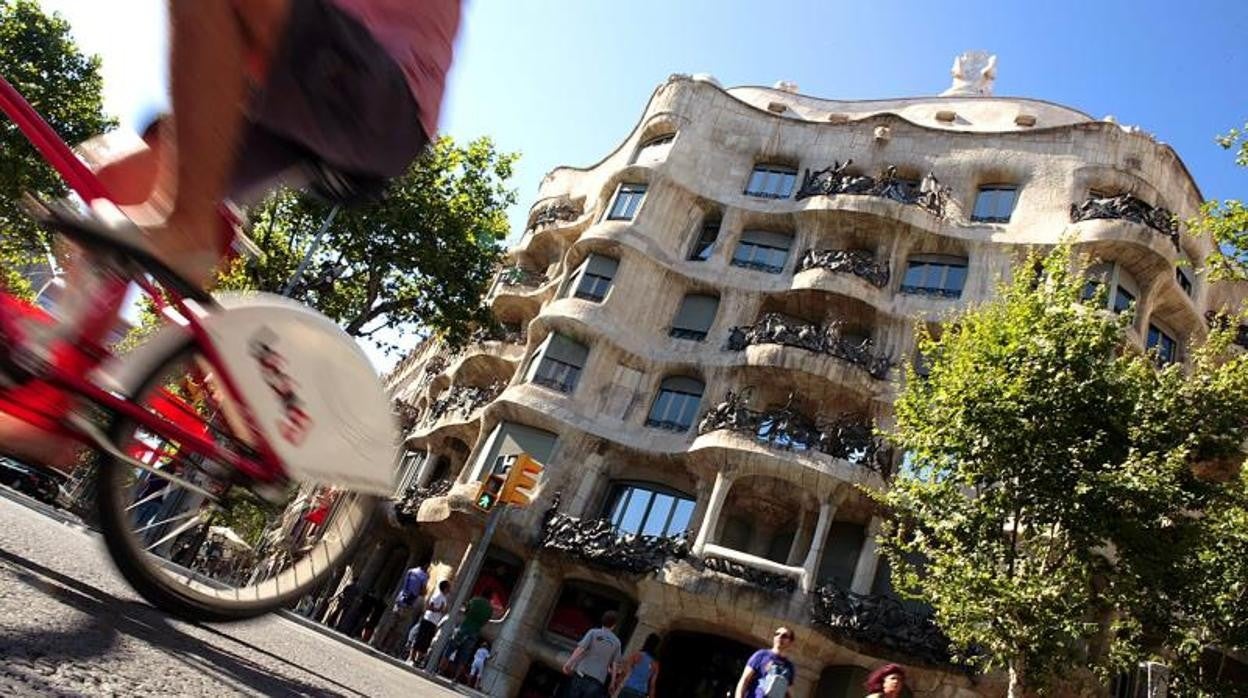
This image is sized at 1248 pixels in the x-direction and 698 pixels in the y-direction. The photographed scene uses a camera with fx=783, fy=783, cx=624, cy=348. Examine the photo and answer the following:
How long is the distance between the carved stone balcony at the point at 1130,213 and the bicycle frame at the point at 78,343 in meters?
24.5

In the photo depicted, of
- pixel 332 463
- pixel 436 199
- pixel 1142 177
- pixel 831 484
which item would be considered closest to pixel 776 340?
pixel 831 484

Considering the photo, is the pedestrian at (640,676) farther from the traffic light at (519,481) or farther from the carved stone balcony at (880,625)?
the carved stone balcony at (880,625)

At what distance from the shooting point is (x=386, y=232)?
21422mm

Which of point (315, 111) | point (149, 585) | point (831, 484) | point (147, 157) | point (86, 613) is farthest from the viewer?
point (831, 484)

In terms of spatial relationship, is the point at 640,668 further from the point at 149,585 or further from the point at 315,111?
the point at 315,111

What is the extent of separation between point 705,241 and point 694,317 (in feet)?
10.1

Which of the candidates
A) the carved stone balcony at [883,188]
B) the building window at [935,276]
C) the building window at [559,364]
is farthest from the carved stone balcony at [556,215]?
the building window at [935,276]

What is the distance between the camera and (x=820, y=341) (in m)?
21.4

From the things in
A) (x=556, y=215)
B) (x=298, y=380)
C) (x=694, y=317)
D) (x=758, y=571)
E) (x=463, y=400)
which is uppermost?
(x=556, y=215)

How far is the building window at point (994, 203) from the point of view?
2364 centimetres

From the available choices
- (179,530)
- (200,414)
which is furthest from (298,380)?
(179,530)

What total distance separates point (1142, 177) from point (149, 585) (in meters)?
27.2

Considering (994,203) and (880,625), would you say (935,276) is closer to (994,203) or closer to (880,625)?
(994,203)

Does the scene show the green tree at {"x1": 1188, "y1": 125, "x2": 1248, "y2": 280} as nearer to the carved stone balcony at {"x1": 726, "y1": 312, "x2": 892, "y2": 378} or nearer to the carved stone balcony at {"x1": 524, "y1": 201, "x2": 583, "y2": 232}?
the carved stone balcony at {"x1": 726, "y1": 312, "x2": 892, "y2": 378}
